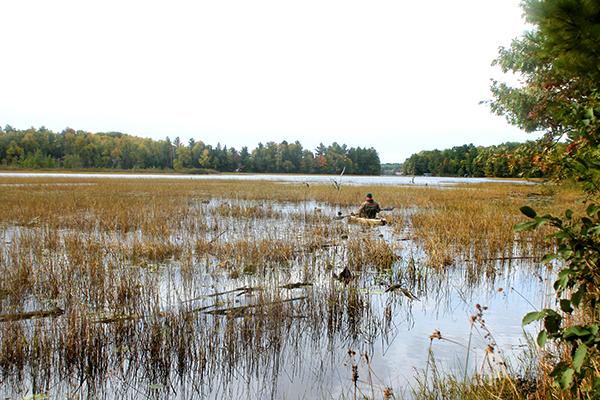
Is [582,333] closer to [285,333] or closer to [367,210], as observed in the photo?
[285,333]

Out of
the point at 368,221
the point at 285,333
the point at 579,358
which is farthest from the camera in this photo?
Answer: the point at 368,221

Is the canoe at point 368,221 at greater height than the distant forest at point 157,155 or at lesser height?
lesser

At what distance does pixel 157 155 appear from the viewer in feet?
410

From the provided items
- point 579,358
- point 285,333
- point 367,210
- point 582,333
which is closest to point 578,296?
point 582,333

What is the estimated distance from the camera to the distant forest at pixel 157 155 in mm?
98062

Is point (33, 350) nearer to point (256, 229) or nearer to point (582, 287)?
point (582, 287)

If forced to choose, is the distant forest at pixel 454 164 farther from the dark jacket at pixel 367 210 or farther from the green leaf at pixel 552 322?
the green leaf at pixel 552 322

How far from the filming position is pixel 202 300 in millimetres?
5020

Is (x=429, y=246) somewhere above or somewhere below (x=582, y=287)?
below

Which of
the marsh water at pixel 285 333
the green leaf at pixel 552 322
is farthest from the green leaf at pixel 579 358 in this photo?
the marsh water at pixel 285 333

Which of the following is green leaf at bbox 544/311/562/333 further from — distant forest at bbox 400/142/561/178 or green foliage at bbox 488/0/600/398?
distant forest at bbox 400/142/561/178

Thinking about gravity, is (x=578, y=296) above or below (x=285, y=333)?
above

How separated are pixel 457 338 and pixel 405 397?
1442mm

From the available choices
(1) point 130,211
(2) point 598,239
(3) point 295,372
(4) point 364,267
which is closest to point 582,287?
(2) point 598,239
